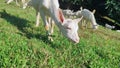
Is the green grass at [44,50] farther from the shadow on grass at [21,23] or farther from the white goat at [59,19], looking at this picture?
the white goat at [59,19]

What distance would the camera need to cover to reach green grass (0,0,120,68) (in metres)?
10.7

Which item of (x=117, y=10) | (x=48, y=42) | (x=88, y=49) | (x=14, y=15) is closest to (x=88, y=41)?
(x=88, y=49)

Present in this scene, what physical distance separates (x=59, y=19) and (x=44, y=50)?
1008 millimetres

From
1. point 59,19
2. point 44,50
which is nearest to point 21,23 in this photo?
point 44,50

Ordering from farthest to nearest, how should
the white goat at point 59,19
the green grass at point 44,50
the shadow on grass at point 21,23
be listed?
the shadow on grass at point 21,23, the white goat at point 59,19, the green grass at point 44,50

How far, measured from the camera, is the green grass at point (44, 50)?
10.7 m

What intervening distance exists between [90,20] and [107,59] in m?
5.77

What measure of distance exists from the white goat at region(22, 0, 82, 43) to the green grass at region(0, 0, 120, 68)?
72 centimetres

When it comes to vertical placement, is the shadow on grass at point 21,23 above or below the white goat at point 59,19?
below

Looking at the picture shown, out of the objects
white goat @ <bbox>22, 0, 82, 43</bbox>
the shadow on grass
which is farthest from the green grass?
white goat @ <bbox>22, 0, 82, 43</bbox>

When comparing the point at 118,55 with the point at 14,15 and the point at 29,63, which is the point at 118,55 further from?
the point at 14,15

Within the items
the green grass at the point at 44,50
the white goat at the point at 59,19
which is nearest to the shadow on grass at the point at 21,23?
the green grass at the point at 44,50

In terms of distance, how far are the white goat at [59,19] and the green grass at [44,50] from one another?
0.72 m

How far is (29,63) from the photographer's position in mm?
10656
